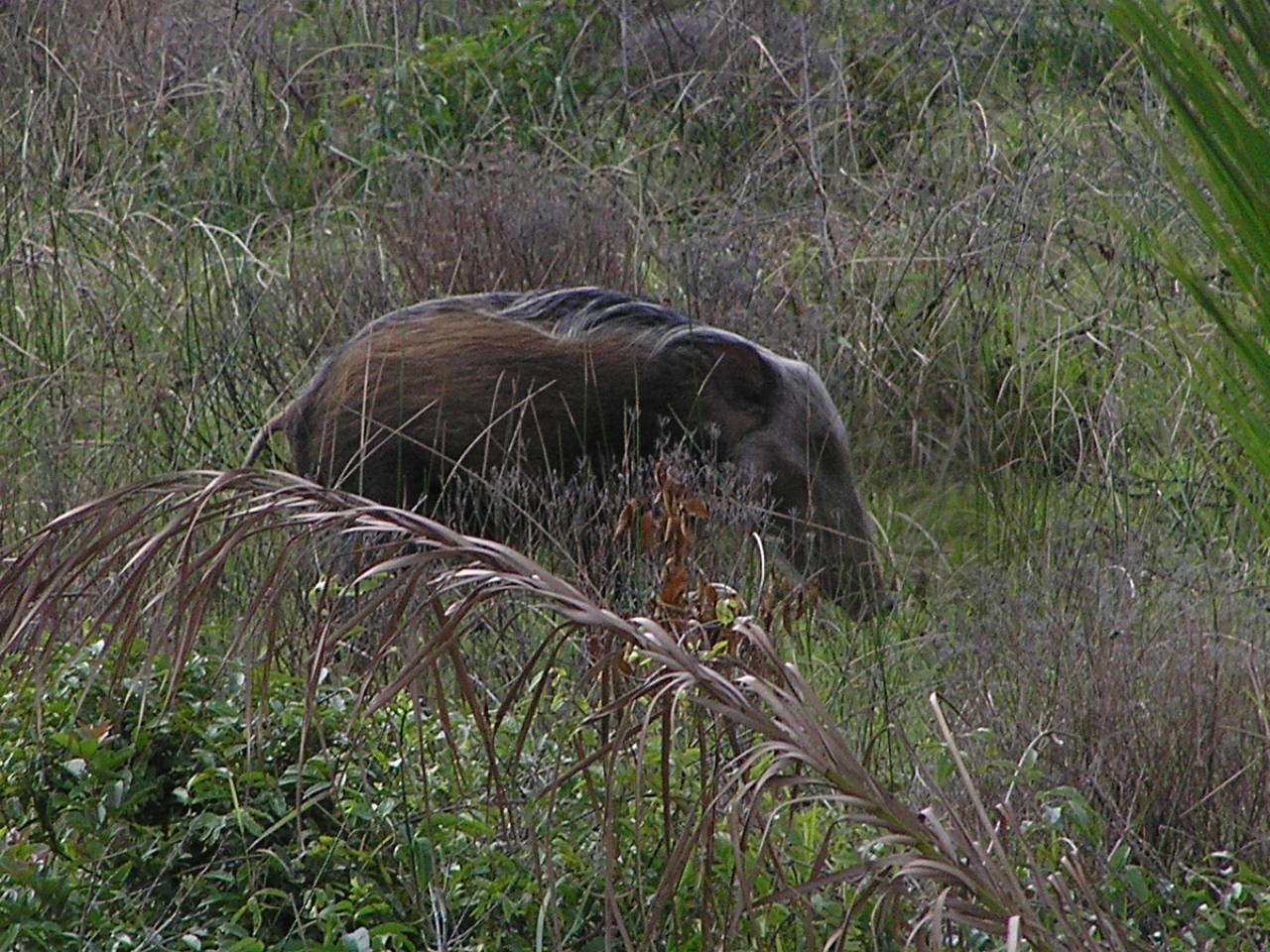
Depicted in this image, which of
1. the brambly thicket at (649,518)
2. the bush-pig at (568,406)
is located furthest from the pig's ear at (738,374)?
the brambly thicket at (649,518)

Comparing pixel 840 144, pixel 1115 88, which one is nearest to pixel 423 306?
pixel 840 144

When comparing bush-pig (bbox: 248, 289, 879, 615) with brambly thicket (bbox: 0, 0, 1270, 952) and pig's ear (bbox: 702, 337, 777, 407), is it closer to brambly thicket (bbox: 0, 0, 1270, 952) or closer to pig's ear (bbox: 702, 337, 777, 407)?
pig's ear (bbox: 702, 337, 777, 407)

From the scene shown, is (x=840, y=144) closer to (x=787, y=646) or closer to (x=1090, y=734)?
(x=787, y=646)

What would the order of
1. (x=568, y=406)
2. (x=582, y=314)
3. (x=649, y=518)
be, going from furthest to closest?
(x=582, y=314) < (x=568, y=406) < (x=649, y=518)

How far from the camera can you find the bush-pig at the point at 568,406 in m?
4.25

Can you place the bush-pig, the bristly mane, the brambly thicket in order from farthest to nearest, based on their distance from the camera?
the bristly mane, the bush-pig, the brambly thicket

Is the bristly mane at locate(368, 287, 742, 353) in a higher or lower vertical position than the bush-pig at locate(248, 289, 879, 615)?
higher

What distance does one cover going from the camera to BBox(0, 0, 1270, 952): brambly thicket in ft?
3.53

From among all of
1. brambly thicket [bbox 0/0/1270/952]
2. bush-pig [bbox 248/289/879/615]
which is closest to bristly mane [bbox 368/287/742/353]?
bush-pig [bbox 248/289/879/615]

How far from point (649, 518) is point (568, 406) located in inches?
61.5

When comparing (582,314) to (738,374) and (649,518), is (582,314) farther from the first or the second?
(649,518)

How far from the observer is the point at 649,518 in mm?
2859

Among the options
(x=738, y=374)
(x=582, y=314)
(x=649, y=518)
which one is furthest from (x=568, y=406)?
(x=649, y=518)

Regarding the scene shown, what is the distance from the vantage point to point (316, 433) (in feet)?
14.1
